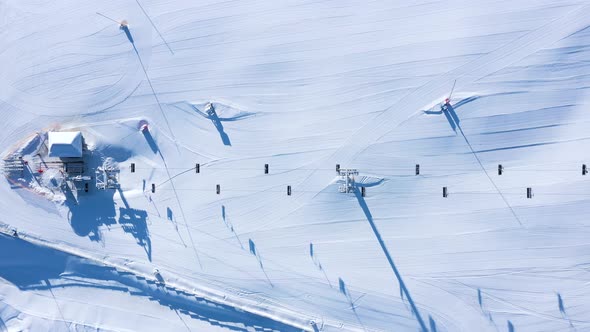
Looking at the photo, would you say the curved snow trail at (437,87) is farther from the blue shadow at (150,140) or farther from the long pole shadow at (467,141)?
the blue shadow at (150,140)

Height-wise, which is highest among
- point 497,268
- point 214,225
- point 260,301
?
point 214,225

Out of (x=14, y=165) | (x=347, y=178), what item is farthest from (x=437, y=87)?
(x=14, y=165)

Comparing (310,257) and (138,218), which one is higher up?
(138,218)

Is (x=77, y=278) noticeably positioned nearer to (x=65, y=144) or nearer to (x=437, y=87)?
(x=65, y=144)

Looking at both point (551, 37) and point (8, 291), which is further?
point (8, 291)

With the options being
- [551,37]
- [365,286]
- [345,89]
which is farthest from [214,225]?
[551,37]

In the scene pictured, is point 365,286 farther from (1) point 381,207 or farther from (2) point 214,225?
(2) point 214,225

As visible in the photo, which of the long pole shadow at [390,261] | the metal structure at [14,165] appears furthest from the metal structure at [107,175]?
the long pole shadow at [390,261]
